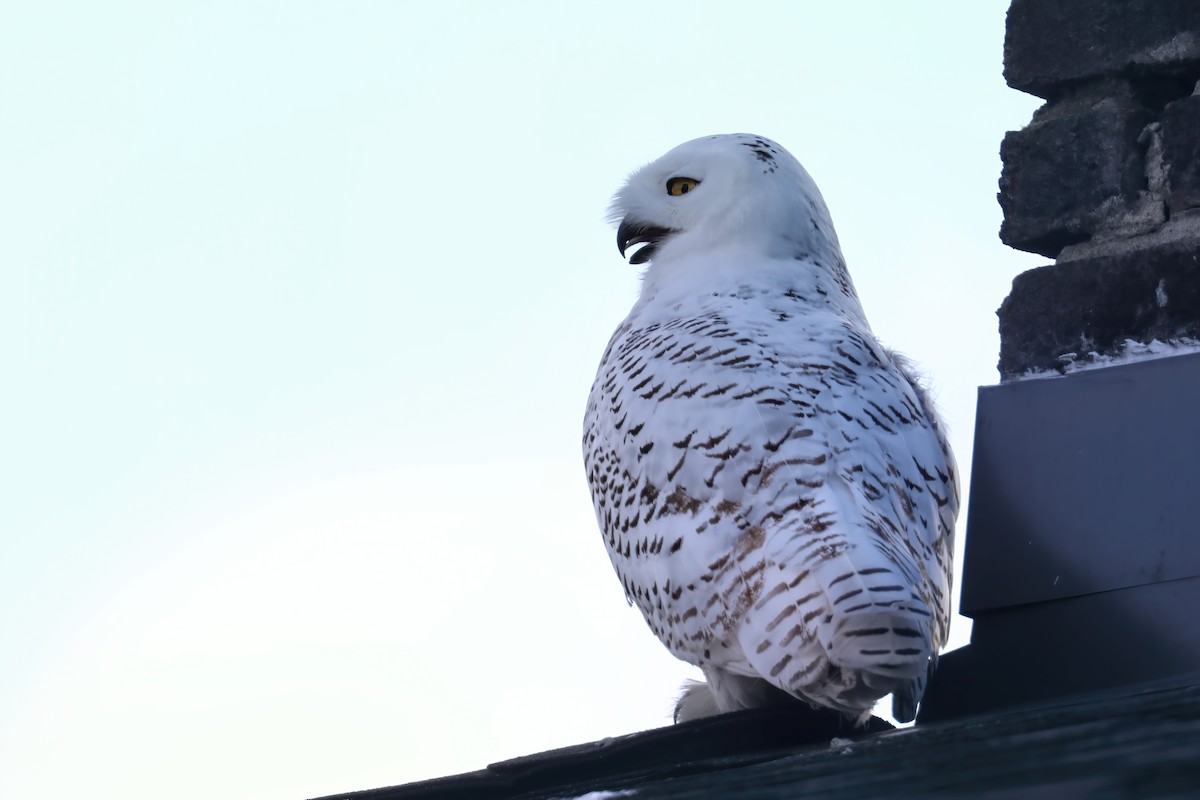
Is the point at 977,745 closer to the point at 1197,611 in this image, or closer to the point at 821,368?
the point at 1197,611

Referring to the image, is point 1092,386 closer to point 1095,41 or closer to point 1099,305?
point 1099,305

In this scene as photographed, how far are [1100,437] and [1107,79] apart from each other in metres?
0.67

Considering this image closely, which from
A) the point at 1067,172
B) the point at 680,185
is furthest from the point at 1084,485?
the point at 680,185

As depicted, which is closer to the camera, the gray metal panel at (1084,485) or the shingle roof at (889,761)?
the shingle roof at (889,761)

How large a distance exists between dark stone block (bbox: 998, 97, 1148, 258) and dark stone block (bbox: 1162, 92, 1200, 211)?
0.17ft

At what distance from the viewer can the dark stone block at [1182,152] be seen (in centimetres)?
215

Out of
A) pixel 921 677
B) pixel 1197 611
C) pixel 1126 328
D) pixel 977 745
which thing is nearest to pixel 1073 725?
pixel 977 745

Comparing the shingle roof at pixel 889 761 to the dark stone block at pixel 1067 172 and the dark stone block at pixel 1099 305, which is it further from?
the dark stone block at pixel 1067 172

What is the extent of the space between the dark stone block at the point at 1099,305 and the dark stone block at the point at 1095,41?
34 cm

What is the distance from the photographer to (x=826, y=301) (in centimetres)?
279

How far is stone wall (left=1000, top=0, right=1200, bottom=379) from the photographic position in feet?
7.03

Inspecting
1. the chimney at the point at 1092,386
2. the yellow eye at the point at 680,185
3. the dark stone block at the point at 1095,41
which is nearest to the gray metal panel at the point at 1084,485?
the chimney at the point at 1092,386

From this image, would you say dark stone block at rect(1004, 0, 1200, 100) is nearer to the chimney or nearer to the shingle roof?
the chimney

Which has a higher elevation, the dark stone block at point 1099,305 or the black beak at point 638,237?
the black beak at point 638,237
